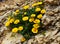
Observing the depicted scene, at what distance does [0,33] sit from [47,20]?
972mm

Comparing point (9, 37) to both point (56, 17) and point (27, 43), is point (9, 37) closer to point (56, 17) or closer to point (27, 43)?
point (27, 43)

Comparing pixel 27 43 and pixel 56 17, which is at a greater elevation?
pixel 56 17

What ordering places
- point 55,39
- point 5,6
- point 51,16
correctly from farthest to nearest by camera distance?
point 5,6 < point 51,16 < point 55,39

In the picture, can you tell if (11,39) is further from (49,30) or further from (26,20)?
(49,30)

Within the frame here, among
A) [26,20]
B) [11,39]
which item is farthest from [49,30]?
[11,39]

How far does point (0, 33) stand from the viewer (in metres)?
4.11

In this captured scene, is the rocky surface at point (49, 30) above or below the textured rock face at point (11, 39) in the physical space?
above

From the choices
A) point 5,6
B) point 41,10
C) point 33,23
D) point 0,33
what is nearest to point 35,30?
point 33,23

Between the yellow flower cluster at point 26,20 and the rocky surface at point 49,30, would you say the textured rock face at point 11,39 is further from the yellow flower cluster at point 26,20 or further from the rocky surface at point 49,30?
the yellow flower cluster at point 26,20

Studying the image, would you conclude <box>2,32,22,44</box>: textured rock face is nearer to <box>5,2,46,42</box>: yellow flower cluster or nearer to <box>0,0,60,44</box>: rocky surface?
<box>0,0,60,44</box>: rocky surface

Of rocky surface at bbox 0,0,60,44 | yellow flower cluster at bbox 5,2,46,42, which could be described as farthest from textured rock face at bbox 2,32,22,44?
yellow flower cluster at bbox 5,2,46,42

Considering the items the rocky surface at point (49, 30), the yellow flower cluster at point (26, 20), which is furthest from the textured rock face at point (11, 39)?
the yellow flower cluster at point (26, 20)

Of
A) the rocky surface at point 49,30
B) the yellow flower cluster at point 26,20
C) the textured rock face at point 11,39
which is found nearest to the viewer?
the rocky surface at point 49,30

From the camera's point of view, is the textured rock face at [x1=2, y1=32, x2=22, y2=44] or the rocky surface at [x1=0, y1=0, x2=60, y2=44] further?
the textured rock face at [x1=2, y1=32, x2=22, y2=44]
